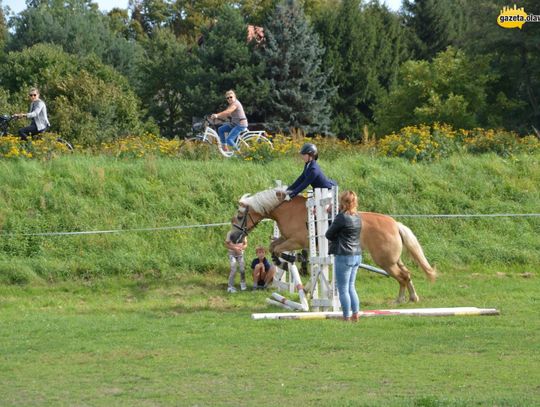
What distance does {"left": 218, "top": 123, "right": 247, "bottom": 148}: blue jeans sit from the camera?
25.0m

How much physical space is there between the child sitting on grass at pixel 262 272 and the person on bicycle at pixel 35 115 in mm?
8059

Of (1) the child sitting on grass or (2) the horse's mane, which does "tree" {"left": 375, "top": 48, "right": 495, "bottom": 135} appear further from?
(2) the horse's mane

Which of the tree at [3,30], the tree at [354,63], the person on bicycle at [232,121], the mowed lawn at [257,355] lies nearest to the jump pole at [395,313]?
the mowed lawn at [257,355]

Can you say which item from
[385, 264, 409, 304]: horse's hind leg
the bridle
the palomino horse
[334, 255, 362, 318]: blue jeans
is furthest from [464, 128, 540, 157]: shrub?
[334, 255, 362, 318]: blue jeans

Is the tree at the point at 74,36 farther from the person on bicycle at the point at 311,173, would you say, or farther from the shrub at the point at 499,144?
the person on bicycle at the point at 311,173

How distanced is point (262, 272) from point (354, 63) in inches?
1734

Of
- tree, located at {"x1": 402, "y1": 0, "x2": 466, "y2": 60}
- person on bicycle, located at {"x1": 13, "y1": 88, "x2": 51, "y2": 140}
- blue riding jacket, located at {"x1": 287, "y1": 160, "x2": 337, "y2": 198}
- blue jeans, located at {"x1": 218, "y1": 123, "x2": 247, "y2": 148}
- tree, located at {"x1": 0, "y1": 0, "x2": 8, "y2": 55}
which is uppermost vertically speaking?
tree, located at {"x1": 0, "y1": 0, "x2": 8, "y2": 55}

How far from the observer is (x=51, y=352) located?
11.9 meters

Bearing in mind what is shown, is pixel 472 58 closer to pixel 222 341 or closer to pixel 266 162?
pixel 266 162

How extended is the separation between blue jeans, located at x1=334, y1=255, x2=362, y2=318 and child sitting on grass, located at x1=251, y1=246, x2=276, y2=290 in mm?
4485

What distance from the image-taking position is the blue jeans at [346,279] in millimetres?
13586

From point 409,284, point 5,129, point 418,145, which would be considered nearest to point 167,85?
point 5,129

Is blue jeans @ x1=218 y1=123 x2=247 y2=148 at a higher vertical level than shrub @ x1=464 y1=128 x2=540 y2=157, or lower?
higher

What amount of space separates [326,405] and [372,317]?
5.37 m
